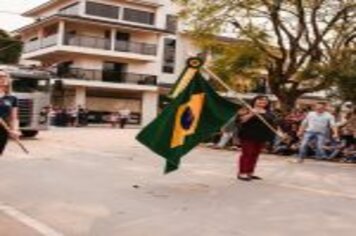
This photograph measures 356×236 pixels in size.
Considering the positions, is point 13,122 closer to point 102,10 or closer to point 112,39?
point 112,39

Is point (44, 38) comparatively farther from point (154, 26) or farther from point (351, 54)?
point (351, 54)

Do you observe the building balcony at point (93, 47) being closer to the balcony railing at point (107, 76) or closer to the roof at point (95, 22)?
the roof at point (95, 22)

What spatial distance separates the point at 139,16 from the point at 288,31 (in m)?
31.9

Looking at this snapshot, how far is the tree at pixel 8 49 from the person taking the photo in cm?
5850

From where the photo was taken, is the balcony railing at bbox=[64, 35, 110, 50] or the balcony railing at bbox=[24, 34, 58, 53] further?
the balcony railing at bbox=[24, 34, 58, 53]

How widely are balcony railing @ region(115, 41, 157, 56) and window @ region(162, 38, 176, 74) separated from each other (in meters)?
1.88

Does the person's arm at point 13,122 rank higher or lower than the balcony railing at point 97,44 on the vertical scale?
lower

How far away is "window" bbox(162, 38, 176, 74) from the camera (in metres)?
64.2

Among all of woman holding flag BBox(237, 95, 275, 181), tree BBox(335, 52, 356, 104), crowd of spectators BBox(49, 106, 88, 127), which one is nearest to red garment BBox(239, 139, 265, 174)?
woman holding flag BBox(237, 95, 275, 181)

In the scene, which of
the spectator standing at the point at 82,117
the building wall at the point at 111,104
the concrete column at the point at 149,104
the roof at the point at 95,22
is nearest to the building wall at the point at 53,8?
the roof at the point at 95,22

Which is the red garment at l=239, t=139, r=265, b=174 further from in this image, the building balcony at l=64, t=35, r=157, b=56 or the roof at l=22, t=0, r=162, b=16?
the roof at l=22, t=0, r=162, b=16

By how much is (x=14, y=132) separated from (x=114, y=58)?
2002 inches

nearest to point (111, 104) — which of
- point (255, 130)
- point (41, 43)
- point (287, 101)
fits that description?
point (41, 43)

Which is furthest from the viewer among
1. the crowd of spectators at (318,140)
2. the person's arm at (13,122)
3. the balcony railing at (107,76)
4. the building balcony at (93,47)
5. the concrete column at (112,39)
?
the concrete column at (112,39)
